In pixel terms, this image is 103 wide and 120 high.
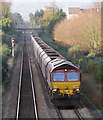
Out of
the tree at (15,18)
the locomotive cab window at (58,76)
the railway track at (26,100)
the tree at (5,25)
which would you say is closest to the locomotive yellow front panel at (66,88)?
the locomotive cab window at (58,76)

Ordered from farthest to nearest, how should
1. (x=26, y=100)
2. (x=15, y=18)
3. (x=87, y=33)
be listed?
(x=15, y=18)
(x=87, y=33)
(x=26, y=100)

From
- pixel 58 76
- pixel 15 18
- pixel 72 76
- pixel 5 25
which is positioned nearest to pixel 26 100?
pixel 58 76

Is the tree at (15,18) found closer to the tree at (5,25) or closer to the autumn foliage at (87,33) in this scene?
the tree at (5,25)

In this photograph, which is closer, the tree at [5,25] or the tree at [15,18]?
the tree at [5,25]

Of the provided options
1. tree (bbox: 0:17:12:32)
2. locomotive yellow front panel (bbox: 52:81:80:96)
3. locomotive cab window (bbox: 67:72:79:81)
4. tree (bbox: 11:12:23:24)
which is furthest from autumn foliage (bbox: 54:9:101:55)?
tree (bbox: 11:12:23:24)

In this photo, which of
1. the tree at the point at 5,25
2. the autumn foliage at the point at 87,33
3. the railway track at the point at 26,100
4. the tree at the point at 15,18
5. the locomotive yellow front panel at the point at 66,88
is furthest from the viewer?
the tree at the point at 15,18

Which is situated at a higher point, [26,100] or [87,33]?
[87,33]

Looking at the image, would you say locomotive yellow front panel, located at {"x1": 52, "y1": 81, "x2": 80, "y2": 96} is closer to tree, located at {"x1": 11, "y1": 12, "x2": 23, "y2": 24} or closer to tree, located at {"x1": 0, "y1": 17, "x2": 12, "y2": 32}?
tree, located at {"x1": 0, "y1": 17, "x2": 12, "y2": 32}

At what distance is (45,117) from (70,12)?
191 feet

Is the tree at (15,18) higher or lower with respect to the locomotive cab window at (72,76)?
higher

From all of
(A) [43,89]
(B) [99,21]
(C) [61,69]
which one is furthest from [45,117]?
(B) [99,21]

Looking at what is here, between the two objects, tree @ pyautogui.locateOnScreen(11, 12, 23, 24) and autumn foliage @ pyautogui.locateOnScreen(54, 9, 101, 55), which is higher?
tree @ pyautogui.locateOnScreen(11, 12, 23, 24)

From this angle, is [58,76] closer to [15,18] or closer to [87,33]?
[87,33]

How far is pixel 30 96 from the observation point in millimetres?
14977
